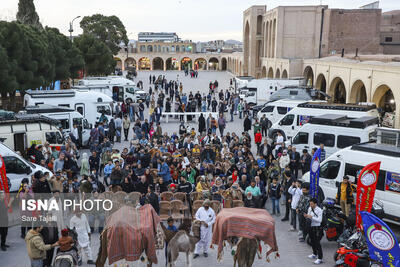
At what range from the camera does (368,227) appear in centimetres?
736

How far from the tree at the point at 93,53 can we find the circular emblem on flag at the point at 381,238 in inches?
1502

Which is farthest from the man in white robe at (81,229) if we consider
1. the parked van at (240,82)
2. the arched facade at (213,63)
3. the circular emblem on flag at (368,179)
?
the arched facade at (213,63)

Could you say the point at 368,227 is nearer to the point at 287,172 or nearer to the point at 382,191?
the point at 382,191

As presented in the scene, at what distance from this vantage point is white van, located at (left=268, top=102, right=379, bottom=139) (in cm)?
1705

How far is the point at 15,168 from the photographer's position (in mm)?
12242

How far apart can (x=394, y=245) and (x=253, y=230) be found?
2466mm

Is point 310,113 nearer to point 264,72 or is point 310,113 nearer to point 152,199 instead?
point 152,199

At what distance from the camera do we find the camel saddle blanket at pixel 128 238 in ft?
24.7

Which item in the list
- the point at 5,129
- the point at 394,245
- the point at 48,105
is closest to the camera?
the point at 394,245

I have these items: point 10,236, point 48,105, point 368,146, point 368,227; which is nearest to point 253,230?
point 368,227

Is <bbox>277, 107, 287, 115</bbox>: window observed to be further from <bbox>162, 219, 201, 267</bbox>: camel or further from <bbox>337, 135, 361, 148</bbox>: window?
<bbox>162, 219, 201, 267</bbox>: camel

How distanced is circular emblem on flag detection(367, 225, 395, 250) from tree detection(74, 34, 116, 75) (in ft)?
125

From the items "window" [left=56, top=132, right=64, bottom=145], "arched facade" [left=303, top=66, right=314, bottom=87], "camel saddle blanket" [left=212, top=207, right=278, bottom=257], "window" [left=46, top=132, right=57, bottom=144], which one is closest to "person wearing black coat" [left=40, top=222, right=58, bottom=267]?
"camel saddle blanket" [left=212, top=207, right=278, bottom=257]

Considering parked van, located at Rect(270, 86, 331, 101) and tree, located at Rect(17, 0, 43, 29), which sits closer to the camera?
parked van, located at Rect(270, 86, 331, 101)
